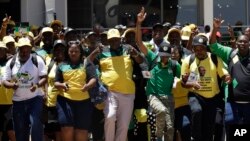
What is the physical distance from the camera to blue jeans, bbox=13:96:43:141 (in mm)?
8969

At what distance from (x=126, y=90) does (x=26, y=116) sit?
1.65 m

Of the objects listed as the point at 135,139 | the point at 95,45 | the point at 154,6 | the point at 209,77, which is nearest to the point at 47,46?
the point at 95,45

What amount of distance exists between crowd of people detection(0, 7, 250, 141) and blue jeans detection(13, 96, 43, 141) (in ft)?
0.05

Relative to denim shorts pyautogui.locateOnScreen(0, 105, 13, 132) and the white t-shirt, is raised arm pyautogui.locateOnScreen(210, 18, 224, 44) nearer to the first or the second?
the white t-shirt

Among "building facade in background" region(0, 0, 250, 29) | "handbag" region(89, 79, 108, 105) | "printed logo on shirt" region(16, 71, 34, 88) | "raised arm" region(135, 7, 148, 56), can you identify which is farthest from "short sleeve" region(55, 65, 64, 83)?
"building facade in background" region(0, 0, 250, 29)

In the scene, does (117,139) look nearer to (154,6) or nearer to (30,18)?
(30,18)

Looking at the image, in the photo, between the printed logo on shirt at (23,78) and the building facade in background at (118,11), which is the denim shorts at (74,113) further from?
the building facade in background at (118,11)

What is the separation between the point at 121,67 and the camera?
9.35 metres

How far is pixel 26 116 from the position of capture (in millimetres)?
9086

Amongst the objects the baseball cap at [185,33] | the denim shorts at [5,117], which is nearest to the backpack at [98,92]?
the denim shorts at [5,117]

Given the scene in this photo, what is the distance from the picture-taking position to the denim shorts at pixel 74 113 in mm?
8922

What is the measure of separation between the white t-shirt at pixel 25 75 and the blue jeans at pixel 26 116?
96 mm

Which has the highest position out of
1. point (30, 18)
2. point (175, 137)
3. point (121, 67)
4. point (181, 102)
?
point (30, 18)

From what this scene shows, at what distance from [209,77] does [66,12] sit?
8913 mm
